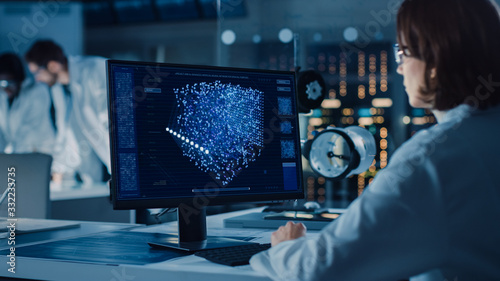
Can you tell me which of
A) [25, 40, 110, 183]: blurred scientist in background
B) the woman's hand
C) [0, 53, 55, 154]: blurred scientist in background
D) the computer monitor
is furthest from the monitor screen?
[0, 53, 55, 154]: blurred scientist in background

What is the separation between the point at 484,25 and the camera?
Result: 2.91 ft

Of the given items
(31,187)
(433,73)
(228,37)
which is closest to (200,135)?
(433,73)

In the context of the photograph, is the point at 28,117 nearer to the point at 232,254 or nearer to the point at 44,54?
the point at 44,54

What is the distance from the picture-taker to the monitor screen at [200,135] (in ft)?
4.01

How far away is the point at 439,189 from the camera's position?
0.80 m

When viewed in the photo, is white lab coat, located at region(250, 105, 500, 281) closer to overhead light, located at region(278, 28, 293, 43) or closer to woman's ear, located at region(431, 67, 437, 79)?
woman's ear, located at region(431, 67, 437, 79)

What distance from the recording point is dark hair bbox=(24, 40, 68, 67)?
11.0ft

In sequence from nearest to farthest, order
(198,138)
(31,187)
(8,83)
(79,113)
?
(198,138), (31,187), (79,113), (8,83)

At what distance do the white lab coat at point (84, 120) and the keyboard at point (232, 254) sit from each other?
8.23 ft

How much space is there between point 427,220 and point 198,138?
25.0 inches

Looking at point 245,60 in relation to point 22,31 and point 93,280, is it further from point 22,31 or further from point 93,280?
point 22,31

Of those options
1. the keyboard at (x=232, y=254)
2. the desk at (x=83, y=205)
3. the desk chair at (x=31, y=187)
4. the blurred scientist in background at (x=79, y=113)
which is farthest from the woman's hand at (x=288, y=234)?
the blurred scientist in background at (x=79, y=113)

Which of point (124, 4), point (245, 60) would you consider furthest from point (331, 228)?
point (124, 4)

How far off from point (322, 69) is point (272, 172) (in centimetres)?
458
